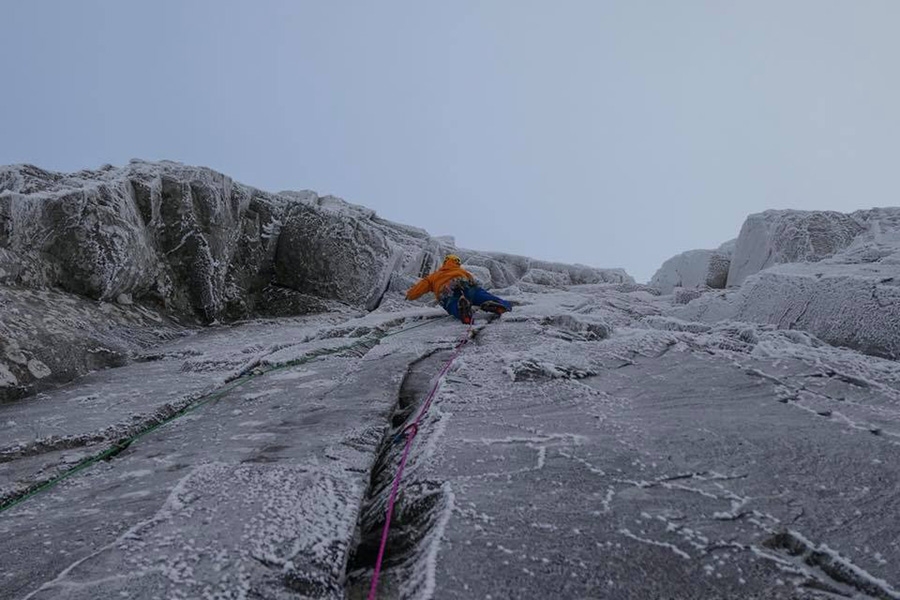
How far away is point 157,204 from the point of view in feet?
34.5

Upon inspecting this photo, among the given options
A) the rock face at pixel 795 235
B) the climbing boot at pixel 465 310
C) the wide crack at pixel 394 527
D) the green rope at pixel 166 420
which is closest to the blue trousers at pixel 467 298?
the climbing boot at pixel 465 310

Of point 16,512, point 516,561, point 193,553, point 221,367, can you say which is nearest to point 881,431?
point 516,561

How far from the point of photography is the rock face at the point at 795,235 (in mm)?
11664

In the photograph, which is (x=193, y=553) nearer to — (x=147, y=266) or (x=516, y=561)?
(x=516, y=561)

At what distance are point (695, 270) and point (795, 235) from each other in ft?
27.9

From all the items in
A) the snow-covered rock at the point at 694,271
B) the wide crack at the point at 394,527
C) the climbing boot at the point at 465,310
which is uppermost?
the snow-covered rock at the point at 694,271

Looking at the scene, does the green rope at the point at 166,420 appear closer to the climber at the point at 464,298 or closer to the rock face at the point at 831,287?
the climber at the point at 464,298

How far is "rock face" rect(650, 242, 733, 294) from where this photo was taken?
56.3 feet

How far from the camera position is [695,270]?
20.5m

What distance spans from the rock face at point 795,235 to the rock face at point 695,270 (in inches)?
113

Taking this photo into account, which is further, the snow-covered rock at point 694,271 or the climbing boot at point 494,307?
the snow-covered rock at point 694,271

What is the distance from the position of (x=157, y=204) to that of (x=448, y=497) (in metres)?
10.1

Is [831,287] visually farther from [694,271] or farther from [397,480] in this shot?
[694,271]

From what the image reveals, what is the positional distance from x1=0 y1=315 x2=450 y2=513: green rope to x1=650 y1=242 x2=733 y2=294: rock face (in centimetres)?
1308
